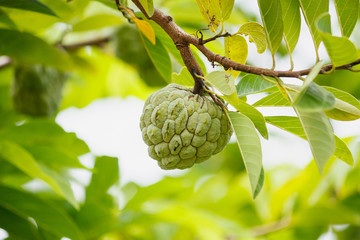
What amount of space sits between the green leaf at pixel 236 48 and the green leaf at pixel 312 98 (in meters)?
0.32

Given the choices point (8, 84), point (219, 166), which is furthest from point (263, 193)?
point (8, 84)

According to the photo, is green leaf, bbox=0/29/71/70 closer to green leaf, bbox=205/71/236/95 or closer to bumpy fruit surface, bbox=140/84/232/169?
bumpy fruit surface, bbox=140/84/232/169

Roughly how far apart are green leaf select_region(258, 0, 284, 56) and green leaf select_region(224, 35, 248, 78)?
4.3 inches

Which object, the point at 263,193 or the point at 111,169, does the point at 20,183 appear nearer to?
the point at 111,169

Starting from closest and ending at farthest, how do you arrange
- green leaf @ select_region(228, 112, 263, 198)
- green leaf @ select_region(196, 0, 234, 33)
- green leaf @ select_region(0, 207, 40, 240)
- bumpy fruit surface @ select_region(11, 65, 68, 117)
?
1. green leaf @ select_region(228, 112, 263, 198)
2. green leaf @ select_region(196, 0, 234, 33)
3. green leaf @ select_region(0, 207, 40, 240)
4. bumpy fruit surface @ select_region(11, 65, 68, 117)

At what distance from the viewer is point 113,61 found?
118 inches

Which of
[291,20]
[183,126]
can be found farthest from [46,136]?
[291,20]

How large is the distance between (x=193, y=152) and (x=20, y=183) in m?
1.31

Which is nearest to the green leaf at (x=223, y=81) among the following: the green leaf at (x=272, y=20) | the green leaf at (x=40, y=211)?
the green leaf at (x=272, y=20)

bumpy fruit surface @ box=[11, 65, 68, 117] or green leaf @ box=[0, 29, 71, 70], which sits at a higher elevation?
green leaf @ box=[0, 29, 71, 70]

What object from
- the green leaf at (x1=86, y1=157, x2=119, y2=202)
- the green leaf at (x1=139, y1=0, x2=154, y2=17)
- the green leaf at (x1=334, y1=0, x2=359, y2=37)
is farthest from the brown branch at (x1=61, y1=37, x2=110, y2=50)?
the green leaf at (x1=334, y1=0, x2=359, y2=37)

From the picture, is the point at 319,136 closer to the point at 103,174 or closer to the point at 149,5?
the point at 149,5

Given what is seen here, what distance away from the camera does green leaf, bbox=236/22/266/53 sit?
1.07m

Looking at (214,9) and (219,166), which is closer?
(214,9)
